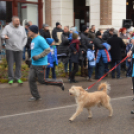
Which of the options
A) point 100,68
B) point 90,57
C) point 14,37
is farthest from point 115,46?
point 14,37

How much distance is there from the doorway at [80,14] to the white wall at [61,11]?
4.81ft

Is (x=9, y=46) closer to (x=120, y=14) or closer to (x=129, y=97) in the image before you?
(x=129, y=97)

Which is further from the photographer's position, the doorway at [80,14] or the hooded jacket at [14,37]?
the doorway at [80,14]

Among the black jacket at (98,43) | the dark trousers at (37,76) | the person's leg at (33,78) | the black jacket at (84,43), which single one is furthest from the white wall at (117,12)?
the person's leg at (33,78)

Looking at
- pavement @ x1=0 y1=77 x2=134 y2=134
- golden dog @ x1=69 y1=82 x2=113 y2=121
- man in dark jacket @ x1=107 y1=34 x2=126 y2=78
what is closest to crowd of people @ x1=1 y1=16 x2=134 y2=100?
man in dark jacket @ x1=107 y1=34 x2=126 y2=78

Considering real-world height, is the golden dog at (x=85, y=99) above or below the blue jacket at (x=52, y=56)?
below

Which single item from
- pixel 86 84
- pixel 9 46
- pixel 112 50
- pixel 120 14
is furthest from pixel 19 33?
pixel 120 14

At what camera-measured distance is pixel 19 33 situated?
9641 mm

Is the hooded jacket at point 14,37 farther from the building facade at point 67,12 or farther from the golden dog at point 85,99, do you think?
the building facade at point 67,12

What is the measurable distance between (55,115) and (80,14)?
567 inches

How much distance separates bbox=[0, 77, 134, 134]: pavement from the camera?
5.42m

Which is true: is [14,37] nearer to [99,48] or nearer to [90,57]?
[90,57]

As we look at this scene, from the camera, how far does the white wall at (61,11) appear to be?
58.1 ft

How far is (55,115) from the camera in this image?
251 inches
